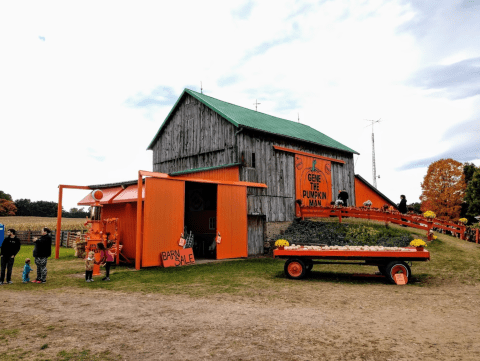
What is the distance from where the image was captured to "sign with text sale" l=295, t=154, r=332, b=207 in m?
22.3

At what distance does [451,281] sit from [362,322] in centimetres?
653

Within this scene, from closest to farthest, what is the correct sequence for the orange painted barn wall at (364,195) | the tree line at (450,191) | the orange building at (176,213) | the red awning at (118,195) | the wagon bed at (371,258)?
the wagon bed at (371,258) < the orange building at (176,213) < the red awning at (118,195) < the orange painted barn wall at (364,195) < the tree line at (450,191)

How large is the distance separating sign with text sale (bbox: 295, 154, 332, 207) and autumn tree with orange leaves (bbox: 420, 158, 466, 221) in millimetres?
26482

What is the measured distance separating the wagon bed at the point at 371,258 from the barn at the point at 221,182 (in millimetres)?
5787

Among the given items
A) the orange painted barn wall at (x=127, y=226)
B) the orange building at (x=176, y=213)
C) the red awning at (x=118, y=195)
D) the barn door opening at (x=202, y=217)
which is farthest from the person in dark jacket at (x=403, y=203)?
the orange painted barn wall at (x=127, y=226)

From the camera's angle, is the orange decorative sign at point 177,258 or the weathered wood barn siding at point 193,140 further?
the weathered wood barn siding at point 193,140

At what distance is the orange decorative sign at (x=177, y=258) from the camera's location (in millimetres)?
14406

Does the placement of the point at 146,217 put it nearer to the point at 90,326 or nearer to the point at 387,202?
the point at 90,326

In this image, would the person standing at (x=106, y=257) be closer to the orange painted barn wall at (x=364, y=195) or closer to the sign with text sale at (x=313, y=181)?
the sign with text sale at (x=313, y=181)

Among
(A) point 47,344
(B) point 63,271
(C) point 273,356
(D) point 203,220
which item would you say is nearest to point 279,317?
(C) point 273,356

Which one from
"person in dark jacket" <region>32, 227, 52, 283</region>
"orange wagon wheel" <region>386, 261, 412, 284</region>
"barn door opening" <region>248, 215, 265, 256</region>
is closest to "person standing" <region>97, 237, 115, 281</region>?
"person in dark jacket" <region>32, 227, 52, 283</region>

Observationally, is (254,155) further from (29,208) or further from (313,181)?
(29,208)

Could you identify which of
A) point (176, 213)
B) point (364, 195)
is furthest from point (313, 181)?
point (176, 213)

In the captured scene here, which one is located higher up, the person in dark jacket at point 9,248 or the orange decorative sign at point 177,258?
the person in dark jacket at point 9,248
